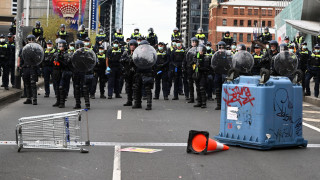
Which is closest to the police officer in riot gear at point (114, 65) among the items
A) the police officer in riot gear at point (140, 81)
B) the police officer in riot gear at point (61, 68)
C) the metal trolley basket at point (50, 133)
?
the police officer in riot gear at point (61, 68)

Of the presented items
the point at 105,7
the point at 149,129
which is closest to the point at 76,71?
the point at 149,129

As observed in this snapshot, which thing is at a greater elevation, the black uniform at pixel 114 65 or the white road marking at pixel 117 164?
the black uniform at pixel 114 65

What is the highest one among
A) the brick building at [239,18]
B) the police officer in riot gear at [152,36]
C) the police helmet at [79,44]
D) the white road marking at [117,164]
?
the brick building at [239,18]

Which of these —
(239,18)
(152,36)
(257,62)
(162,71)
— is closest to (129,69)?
(162,71)

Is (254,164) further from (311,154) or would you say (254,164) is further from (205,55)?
(205,55)

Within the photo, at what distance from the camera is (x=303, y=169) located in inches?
327

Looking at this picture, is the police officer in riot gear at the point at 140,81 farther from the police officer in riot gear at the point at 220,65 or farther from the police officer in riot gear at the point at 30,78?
the police officer in riot gear at the point at 30,78

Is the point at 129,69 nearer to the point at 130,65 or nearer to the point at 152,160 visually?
the point at 130,65

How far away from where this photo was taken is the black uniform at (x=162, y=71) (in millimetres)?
21359

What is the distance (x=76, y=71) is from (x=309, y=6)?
33.6 meters

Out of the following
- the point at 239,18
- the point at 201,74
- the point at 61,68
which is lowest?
the point at 201,74

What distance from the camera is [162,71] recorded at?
21.7 meters

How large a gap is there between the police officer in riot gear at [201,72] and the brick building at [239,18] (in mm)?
126019

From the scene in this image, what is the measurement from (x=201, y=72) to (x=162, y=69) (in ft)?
12.7
